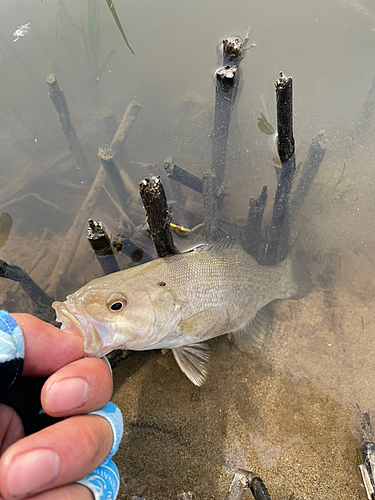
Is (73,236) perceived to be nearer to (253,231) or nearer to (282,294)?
(253,231)

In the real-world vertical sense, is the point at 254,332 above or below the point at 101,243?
below

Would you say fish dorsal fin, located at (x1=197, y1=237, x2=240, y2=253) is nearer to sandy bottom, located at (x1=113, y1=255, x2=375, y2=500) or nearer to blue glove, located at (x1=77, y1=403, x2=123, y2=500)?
sandy bottom, located at (x1=113, y1=255, x2=375, y2=500)

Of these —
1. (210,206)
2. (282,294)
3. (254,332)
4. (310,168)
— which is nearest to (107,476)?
(254,332)

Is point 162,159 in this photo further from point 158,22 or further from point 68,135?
point 158,22

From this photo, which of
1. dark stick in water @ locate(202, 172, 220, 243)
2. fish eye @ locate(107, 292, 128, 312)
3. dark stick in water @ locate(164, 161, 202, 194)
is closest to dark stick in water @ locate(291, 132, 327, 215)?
dark stick in water @ locate(202, 172, 220, 243)

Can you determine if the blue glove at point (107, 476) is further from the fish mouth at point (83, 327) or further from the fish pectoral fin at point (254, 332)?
the fish pectoral fin at point (254, 332)

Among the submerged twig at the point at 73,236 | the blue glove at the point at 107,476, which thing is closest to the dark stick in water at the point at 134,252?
the submerged twig at the point at 73,236
